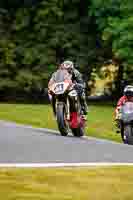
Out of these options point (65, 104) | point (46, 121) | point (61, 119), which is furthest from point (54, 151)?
point (46, 121)

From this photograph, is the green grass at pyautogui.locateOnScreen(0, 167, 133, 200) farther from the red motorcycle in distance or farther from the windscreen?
the windscreen

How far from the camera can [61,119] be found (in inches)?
607

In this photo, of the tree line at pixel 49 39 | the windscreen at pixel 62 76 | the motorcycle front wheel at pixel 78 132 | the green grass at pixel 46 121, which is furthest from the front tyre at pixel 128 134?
the tree line at pixel 49 39

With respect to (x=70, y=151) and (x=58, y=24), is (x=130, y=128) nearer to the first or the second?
(x=70, y=151)

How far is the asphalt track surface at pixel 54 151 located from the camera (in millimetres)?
10352

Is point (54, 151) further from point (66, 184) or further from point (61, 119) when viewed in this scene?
point (61, 119)

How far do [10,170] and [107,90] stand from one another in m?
40.5

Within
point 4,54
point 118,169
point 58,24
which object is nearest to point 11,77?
point 4,54

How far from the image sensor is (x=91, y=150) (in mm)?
12039

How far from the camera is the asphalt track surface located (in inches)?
408

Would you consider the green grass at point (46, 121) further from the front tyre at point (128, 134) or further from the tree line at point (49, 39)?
the tree line at point (49, 39)

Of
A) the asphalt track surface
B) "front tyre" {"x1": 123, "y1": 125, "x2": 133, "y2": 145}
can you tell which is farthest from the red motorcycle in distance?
"front tyre" {"x1": 123, "y1": 125, "x2": 133, "y2": 145}

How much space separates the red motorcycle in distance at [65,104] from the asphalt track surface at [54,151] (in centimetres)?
76

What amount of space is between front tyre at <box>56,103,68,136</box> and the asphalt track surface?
63 cm
